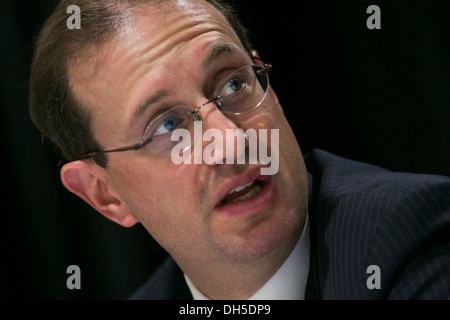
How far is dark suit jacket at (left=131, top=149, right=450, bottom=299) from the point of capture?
1.25 metres

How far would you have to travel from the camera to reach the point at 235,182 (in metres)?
1.44

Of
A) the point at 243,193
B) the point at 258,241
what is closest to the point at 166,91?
the point at 243,193

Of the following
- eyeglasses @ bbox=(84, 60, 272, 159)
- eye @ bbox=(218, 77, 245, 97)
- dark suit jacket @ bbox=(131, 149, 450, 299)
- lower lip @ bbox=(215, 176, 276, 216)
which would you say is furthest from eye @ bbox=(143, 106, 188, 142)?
dark suit jacket @ bbox=(131, 149, 450, 299)

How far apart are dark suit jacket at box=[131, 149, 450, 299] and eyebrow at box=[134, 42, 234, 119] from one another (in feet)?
1.42

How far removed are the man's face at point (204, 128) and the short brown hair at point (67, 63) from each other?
0.16 ft

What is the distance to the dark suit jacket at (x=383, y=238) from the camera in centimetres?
125

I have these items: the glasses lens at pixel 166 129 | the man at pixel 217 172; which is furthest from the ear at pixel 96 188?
the glasses lens at pixel 166 129

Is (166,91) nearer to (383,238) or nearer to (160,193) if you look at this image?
(160,193)

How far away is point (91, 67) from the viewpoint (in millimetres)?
1561

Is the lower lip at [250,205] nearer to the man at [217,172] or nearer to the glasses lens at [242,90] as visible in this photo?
the man at [217,172]

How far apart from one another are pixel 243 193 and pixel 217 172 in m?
0.10
